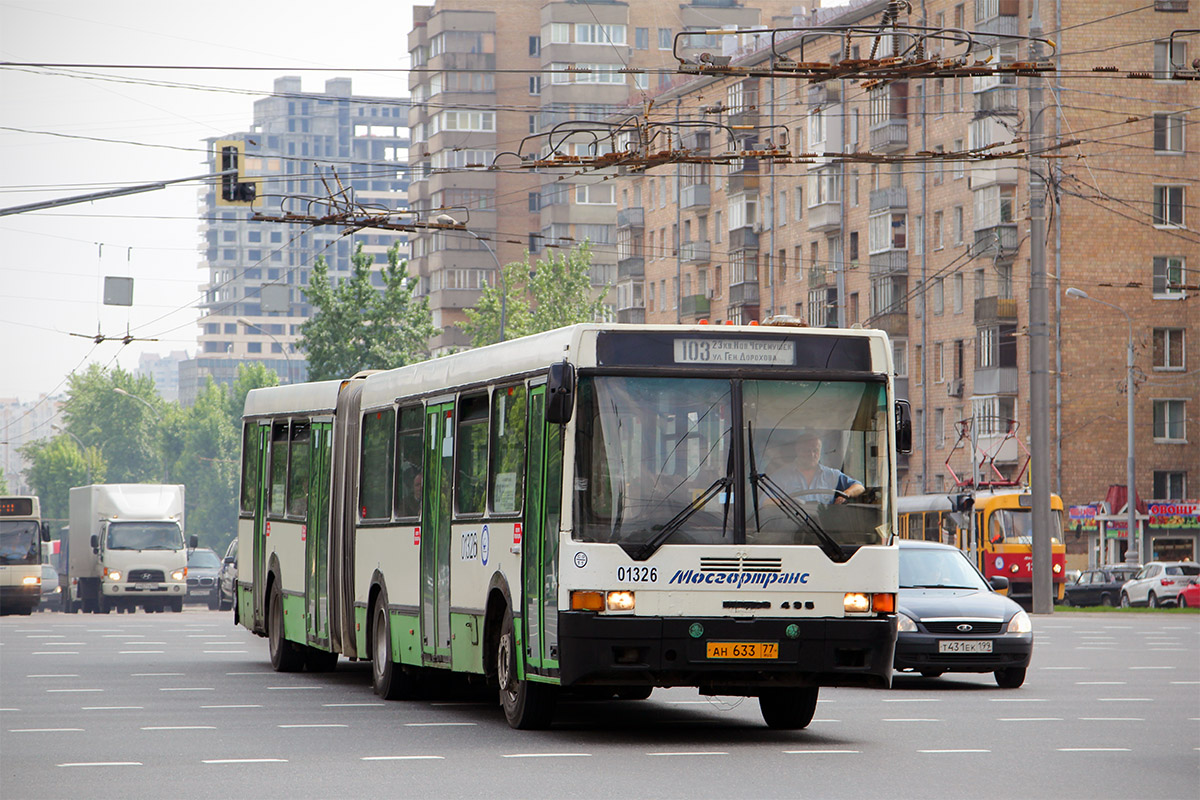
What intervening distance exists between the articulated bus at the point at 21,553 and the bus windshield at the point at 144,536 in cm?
373

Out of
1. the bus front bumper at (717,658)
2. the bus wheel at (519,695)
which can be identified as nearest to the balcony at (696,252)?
the bus wheel at (519,695)

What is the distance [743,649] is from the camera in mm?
13453

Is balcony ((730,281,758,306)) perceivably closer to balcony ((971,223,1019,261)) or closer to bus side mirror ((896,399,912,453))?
balcony ((971,223,1019,261))

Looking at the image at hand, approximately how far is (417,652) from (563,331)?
3.90 meters

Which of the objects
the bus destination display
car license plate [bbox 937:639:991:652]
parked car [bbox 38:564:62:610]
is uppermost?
the bus destination display

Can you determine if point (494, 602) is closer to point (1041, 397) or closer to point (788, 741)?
point (788, 741)

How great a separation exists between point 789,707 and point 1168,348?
57.9 metres

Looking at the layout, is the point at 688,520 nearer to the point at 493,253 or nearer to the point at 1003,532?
the point at 493,253

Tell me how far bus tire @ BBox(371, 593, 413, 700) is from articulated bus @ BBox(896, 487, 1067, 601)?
33960 millimetres

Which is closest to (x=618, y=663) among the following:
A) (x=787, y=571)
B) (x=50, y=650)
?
(x=787, y=571)

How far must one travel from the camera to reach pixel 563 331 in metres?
14.0

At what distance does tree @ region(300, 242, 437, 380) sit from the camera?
6894 centimetres

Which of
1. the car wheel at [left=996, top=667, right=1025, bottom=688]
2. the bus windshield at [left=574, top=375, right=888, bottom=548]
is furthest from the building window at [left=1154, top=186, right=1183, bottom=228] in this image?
the bus windshield at [left=574, top=375, right=888, bottom=548]

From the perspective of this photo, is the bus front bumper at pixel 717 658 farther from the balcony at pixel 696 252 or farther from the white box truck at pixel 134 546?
the balcony at pixel 696 252
